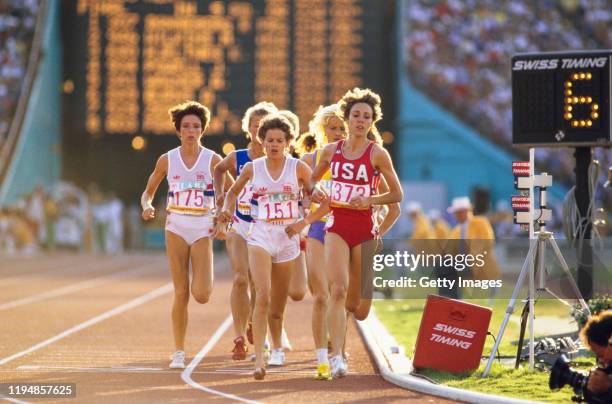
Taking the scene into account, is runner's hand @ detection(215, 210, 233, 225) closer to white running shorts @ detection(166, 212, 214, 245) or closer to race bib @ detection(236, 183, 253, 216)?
white running shorts @ detection(166, 212, 214, 245)

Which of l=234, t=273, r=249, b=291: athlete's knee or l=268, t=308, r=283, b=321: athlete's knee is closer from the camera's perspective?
l=268, t=308, r=283, b=321: athlete's knee

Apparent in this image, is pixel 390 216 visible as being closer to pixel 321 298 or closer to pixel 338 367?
pixel 321 298

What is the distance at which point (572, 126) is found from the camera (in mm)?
12586

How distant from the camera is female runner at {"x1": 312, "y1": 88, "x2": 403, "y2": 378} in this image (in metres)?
11.1

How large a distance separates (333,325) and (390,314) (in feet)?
27.0

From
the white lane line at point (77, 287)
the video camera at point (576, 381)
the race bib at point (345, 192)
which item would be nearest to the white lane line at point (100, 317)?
the white lane line at point (77, 287)

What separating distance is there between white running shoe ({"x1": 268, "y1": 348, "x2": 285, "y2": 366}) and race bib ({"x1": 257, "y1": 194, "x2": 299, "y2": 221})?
156 cm

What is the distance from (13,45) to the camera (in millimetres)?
39906

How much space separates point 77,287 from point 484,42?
741 inches

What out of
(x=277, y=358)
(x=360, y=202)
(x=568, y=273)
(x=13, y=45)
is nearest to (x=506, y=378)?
(x=568, y=273)

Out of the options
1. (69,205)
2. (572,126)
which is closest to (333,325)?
(572,126)

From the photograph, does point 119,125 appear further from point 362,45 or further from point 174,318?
point 174,318

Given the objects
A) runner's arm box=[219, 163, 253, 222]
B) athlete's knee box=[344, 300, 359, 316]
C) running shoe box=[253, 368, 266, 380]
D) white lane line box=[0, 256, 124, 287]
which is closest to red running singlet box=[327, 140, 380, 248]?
athlete's knee box=[344, 300, 359, 316]

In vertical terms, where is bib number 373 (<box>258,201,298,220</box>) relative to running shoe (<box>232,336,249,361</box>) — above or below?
above
